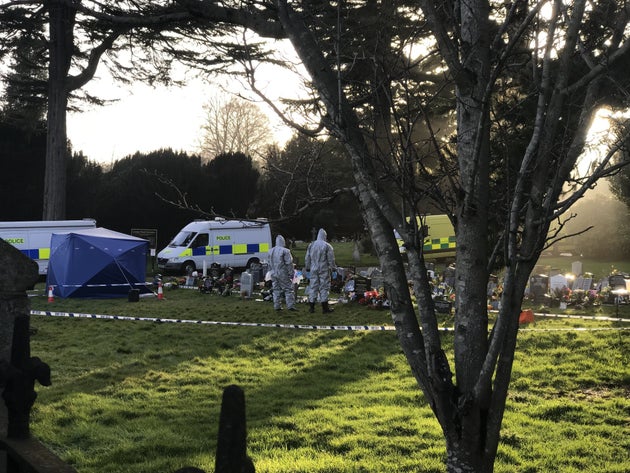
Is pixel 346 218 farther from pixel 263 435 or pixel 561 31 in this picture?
pixel 561 31

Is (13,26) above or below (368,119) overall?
above

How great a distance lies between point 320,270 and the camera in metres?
15.1

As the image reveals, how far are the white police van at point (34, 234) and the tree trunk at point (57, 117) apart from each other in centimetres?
127

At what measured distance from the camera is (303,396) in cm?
738

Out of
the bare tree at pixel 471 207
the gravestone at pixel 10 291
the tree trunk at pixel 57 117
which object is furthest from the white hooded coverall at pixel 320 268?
the tree trunk at pixel 57 117

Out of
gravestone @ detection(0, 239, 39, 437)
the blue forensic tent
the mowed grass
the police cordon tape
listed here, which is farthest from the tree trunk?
gravestone @ detection(0, 239, 39, 437)

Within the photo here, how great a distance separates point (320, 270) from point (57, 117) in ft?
48.0

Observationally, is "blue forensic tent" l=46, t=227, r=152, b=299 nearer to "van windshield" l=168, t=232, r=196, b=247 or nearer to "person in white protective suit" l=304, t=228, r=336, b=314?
"person in white protective suit" l=304, t=228, r=336, b=314

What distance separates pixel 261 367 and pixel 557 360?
393 cm

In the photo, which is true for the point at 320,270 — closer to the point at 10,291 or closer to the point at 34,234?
the point at 10,291

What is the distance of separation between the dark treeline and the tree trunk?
15.3 feet

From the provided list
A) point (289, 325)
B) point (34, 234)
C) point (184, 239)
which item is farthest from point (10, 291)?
point (184, 239)

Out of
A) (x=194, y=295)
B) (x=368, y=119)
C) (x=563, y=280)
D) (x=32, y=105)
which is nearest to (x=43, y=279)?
(x=32, y=105)

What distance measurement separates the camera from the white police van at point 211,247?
90.0 feet
